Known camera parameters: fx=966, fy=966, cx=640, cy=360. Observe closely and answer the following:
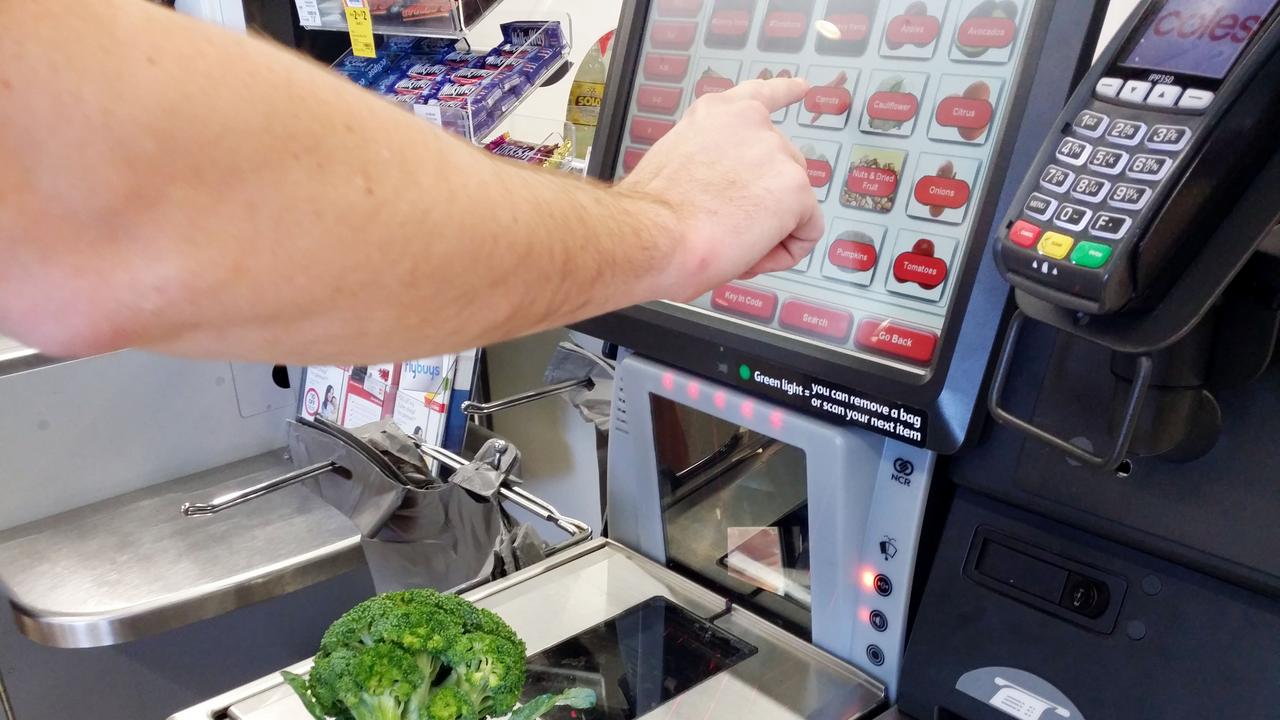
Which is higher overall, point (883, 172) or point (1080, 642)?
point (883, 172)

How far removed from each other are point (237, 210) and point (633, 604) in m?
0.68

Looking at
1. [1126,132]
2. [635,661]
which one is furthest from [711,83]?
[635,661]

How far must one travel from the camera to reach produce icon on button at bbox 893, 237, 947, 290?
0.74 metres

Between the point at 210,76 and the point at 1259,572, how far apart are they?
26.5 inches

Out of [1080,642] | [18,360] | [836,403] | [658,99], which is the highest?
[658,99]

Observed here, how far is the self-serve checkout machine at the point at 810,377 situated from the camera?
2.37ft

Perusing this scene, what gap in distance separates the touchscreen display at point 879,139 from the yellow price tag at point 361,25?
35.3 inches

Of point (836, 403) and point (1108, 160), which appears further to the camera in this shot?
point (836, 403)

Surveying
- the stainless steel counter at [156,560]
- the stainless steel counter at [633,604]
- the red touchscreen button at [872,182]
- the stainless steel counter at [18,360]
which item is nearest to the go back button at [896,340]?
the red touchscreen button at [872,182]

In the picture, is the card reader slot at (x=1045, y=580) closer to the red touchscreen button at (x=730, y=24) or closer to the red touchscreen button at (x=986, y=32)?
the red touchscreen button at (x=986, y=32)

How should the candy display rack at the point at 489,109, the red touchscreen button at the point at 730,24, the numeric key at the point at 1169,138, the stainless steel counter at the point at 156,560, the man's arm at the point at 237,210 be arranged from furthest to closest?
the candy display rack at the point at 489,109 → the stainless steel counter at the point at 156,560 → the red touchscreen button at the point at 730,24 → the numeric key at the point at 1169,138 → the man's arm at the point at 237,210

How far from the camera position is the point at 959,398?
713 mm

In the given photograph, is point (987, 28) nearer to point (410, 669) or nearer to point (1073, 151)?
point (1073, 151)

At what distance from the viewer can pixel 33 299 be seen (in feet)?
1.29
